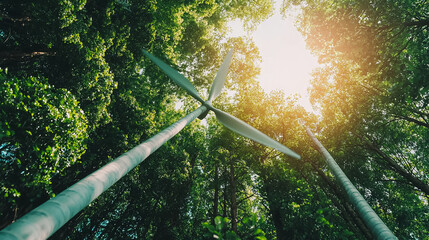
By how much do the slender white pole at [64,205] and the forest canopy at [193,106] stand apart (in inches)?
62.2

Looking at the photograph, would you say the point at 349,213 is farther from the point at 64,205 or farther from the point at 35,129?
the point at 35,129

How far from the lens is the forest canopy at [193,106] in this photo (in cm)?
616

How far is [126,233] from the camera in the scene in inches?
757

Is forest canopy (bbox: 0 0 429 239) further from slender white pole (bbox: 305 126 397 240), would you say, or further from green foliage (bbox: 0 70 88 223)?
slender white pole (bbox: 305 126 397 240)

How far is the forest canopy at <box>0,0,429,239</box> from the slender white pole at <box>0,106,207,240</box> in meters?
1.58

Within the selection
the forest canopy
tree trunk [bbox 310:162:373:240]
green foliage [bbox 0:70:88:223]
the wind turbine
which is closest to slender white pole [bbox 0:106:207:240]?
the wind turbine

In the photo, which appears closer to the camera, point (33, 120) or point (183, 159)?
point (33, 120)

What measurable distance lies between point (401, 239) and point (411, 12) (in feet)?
63.8

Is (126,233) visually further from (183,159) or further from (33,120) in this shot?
(33,120)

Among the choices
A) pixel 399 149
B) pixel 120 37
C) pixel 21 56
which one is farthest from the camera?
pixel 399 149

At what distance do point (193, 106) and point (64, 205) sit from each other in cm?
2022

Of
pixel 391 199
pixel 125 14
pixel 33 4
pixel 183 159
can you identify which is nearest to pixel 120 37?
pixel 125 14

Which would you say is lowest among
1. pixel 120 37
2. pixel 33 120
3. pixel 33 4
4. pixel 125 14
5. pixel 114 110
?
pixel 33 120

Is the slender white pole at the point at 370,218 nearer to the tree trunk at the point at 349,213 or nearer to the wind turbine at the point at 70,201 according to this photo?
the wind turbine at the point at 70,201
